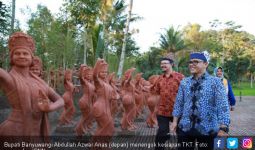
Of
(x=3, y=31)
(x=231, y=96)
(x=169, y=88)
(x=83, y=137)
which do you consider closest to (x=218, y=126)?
(x=169, y=88)

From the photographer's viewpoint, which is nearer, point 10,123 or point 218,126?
point 10,123

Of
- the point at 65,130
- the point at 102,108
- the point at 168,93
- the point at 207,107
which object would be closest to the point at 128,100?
the point at 65,130

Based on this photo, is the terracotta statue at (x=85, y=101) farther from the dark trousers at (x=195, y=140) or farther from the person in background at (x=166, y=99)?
the dark trousers at (x=195, y=140)

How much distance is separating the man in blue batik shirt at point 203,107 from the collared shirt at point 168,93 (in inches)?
66.9

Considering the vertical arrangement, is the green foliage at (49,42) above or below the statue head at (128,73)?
above

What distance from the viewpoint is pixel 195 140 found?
4535mm

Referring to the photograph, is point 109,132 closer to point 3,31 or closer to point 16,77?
point 16,77

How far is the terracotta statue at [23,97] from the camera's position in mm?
3898

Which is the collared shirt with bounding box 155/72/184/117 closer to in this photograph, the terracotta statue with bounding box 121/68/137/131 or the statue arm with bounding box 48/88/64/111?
the statue arm with bounding box 48/88/64/111

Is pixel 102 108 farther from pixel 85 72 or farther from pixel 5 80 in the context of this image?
pixel 85 72

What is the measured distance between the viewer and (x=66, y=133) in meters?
9.59

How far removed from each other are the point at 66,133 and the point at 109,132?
3.72 m

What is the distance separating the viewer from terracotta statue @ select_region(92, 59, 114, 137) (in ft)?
20.0

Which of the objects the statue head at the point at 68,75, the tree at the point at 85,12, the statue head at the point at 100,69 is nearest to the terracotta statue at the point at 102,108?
the statue head at the point at 100,69
